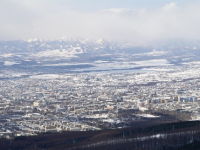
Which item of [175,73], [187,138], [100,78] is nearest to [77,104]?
[187,138]

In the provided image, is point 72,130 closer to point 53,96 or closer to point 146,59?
point 53,96

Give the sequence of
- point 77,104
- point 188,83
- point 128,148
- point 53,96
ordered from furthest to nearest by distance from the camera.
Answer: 1. point 188,83
2. point 53,96
3. point 77,104
4. point 128,148

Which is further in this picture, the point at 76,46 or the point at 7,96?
the point at 76,46

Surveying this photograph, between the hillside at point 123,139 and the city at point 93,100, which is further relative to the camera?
the city at point 93,100

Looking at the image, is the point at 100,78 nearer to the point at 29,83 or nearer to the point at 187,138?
→ the point at 29,83

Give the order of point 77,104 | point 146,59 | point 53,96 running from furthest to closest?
point 146,59 → point 53,96 → point 77,104

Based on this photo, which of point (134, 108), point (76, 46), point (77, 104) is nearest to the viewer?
point (134, 108)

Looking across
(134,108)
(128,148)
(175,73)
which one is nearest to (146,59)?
(175,73)

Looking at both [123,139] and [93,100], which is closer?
[123,139]

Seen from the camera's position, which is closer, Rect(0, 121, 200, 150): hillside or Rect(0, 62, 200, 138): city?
Rect(0, 121, 200, 150): hillside
